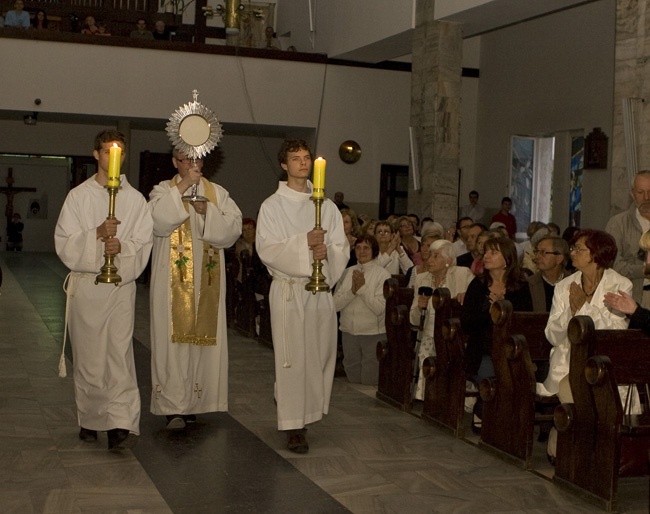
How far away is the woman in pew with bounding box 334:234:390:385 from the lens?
27.4ft

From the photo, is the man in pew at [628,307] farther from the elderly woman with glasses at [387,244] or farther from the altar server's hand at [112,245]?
the elderly woman with glasses at [387,244]

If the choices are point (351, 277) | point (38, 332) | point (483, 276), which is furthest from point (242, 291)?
point (483, 276)

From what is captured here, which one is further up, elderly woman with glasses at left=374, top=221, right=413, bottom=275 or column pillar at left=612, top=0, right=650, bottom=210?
column pillar at left=612, top=0, right=650, bottom=210

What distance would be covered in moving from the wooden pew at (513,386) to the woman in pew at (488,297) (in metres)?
0.40

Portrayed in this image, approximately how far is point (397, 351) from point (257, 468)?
85.2 inches

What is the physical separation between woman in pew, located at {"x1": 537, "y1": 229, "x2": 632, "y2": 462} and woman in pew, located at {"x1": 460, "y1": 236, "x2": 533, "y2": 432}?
75cm

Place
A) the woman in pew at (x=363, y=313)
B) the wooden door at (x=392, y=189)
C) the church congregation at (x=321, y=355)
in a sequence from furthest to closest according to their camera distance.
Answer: the wooden door at (x=392, y=189) < the woman in pew at (x=363, y=313) < the church congregation at (x=321, y=355)

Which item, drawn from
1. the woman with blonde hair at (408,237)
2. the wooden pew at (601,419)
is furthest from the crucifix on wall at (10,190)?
the wooden pew at (601,419)

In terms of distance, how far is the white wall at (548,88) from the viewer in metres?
15.2

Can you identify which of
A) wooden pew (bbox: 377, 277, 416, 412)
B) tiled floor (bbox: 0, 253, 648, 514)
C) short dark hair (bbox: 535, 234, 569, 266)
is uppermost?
short dark hair (bbox: 535, 234, 569, 266)

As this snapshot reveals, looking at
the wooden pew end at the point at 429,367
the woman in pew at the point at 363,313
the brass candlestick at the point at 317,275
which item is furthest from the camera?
the woman in pew at the point at 363,313

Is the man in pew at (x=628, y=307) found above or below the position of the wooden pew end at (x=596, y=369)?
above

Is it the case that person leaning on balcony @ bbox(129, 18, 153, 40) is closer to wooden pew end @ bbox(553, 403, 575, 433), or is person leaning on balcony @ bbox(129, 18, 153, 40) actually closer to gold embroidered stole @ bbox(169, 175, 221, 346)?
gold embroidered stole @ bbox(169, 175, 221, 346)

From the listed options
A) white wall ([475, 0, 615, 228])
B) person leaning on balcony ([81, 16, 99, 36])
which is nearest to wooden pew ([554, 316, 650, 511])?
white wall ([475, 0, 615, 228])
